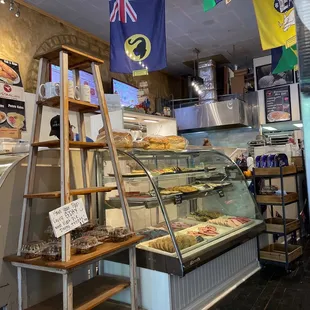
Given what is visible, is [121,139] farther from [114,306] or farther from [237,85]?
[237,85]

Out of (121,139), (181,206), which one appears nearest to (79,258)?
(121,139)

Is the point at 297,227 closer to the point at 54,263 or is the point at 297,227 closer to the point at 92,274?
the point at 92,274

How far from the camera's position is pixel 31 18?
491cm

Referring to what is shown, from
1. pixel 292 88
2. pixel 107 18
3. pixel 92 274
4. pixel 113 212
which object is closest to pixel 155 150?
pixel 113 212

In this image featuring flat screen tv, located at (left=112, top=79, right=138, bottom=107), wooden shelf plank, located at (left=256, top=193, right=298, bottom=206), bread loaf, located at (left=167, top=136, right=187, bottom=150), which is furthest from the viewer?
flat screen tv, located at (left=112, top=79, right=138, bottom=107)

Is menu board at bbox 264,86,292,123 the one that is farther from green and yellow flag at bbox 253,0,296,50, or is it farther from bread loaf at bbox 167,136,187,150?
bread loaf at bbox 167,136,187,150

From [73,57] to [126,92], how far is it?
4020 mm

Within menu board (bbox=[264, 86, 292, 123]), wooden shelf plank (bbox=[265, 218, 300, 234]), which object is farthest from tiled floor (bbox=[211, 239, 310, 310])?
menu board (bbox=[264, 86, 292, 123])

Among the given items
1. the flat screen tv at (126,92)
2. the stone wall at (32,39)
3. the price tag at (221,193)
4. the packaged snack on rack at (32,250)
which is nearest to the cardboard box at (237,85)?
the flat screen tv at (126,92)

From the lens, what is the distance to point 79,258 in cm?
199

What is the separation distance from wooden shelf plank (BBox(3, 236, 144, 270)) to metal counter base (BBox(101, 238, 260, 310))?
591mm

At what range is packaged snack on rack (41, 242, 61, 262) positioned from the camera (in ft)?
6.70

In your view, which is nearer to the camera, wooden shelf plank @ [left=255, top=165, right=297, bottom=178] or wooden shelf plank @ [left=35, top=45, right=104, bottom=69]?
wooden shelf plank @ [left=35, top=45, right=104, bottom=69]

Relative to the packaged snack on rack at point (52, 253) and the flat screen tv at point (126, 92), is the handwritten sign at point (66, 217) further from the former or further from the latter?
the flat screen tv at point (126, 92)
